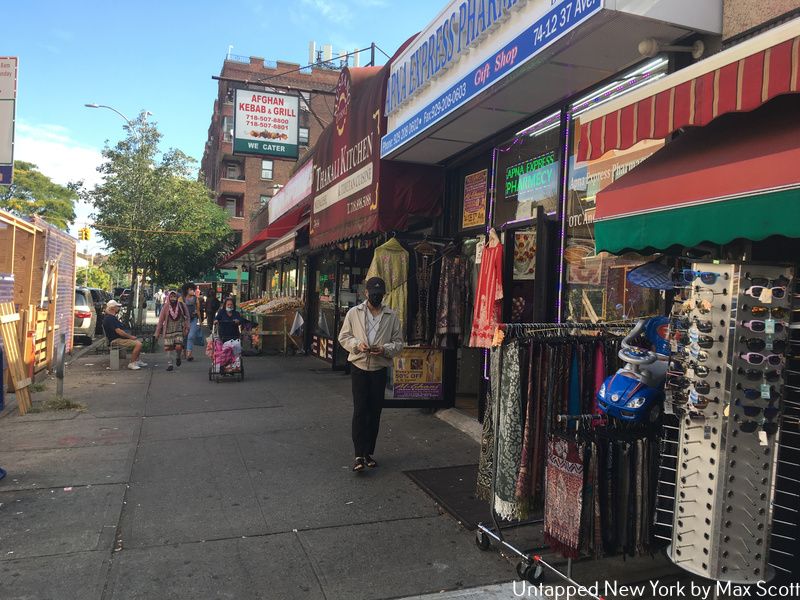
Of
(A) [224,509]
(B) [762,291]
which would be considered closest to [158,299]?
(A) [224,509]

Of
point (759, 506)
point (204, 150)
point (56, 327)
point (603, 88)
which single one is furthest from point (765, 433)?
point (204, 150)

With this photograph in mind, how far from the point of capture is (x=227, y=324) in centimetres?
1078

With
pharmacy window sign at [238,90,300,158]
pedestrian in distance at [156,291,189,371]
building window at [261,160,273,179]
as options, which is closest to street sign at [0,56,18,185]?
pedestrian in distance at [156,291,189,371]

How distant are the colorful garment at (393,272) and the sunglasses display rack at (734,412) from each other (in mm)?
4418

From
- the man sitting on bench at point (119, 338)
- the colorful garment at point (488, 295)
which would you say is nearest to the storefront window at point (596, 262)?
the colorful garment at point (488, 295)

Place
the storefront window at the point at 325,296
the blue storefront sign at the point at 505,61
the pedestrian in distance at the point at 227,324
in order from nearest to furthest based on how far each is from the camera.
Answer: the blue storefront sign at the point at 505,61, the pedestrian in distance at the point at 227,324, the storefront window at the point at 325,296

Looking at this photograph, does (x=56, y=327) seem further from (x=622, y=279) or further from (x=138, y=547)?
(x=622, y=279)

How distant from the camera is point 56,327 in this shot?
11203 mm

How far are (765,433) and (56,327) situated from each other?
467 inches

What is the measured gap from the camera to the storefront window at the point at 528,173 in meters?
5.96

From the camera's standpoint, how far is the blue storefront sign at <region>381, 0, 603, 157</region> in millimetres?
3965

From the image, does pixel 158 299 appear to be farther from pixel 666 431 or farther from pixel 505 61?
pixel 666 431

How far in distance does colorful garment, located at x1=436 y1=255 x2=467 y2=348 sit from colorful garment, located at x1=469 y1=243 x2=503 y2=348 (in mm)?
379

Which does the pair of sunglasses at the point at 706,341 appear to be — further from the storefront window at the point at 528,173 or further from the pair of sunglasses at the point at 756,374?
the storefront window at the point at 528,173
